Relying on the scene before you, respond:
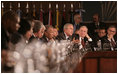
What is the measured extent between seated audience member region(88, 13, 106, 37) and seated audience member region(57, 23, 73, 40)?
38cm

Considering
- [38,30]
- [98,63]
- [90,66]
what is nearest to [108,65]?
[98,63]

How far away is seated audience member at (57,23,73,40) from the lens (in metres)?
4.34

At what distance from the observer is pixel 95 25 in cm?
451

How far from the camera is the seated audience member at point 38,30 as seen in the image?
151 inches

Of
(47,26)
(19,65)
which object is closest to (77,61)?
(19,65)

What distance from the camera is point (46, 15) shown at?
4.34m

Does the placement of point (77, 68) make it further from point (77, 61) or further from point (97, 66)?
point (97, 66)

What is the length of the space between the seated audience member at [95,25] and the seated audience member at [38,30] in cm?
100

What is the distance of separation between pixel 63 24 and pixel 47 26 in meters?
0.36

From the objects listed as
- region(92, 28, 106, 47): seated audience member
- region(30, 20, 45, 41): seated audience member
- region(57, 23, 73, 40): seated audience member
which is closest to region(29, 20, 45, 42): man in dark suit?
region(30, 20, 45, 41): seated audience member

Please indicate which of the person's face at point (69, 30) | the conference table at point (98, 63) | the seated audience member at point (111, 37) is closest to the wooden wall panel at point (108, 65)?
the conference table at point (98, 63)

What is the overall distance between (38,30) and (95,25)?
124 centimetres

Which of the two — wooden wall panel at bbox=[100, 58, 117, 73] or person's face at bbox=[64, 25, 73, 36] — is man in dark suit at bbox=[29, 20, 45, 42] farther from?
wooden wall panel at bbox=[100, 58, 117, 73]

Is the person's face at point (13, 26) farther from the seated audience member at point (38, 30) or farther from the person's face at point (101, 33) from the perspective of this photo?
the person's face at point (101, 33)
